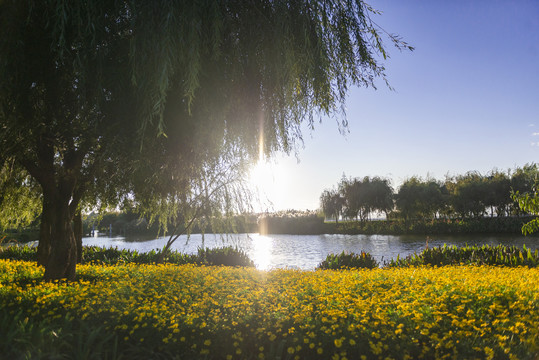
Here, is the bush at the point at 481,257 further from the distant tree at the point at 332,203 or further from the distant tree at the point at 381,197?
the distant tree at the point at 332,203

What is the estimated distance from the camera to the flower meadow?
132 inches

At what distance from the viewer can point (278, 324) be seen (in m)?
3.84

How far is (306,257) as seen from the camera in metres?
18.5

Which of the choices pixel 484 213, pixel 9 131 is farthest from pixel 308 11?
pixel 484 213

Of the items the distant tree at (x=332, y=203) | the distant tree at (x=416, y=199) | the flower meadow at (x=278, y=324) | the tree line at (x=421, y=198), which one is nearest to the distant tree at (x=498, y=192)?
the tree line at (x=421, y=198)

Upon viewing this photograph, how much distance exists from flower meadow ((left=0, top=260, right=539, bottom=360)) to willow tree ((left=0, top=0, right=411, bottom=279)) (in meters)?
2.20

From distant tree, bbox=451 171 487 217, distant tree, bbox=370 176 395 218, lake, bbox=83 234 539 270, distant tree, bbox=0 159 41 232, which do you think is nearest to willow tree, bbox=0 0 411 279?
distant tree, bbox=0 159 41 232

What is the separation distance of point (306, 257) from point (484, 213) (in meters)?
32.9

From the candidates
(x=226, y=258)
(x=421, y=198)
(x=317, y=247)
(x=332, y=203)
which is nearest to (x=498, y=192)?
(x=421, y=198)

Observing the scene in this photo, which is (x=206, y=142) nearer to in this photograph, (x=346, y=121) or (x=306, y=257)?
(x=346, y=121)

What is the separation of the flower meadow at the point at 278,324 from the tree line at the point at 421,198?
3697cm

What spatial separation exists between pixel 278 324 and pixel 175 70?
311cm

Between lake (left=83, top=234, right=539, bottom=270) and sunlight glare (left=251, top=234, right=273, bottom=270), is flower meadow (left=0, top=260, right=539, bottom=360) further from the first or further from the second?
sunlight glare (left=251, top=234, right=273, bottom=270)

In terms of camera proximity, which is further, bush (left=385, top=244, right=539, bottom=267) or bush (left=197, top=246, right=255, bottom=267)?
bush (left=197, top=246, right=255, bottom=267)
